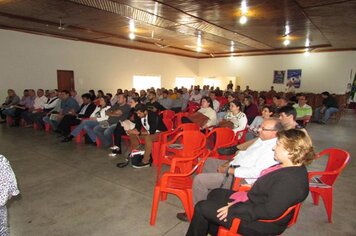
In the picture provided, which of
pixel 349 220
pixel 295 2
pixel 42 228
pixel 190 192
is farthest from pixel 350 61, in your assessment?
pixel 42 228

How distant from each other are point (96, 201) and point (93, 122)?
276 centimetres

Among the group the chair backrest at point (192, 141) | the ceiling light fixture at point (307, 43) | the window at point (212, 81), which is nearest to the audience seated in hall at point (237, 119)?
the chair backrest at point (192, 141)

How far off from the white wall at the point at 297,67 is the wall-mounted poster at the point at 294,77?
191 millimetres

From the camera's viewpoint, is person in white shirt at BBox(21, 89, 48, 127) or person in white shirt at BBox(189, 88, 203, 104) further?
person in white shirt at BBox(189, 88, 203, 104)

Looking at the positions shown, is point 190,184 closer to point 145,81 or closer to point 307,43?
point 307,43

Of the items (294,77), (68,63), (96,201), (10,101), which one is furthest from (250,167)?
(294,77)

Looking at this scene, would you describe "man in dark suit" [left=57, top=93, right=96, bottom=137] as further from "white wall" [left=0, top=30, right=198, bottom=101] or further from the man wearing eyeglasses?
the man wearing eyeglasses

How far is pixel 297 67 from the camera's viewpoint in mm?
13156

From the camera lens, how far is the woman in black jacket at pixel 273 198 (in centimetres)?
147

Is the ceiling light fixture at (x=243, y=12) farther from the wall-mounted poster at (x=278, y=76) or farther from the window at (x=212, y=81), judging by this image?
the window at (x=212, y=81)

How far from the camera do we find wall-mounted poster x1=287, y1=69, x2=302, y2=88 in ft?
43.1

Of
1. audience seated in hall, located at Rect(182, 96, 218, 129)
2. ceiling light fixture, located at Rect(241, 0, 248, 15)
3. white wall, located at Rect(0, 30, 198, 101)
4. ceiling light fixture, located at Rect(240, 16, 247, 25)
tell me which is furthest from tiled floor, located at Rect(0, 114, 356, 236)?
white wall, located at Rect(0, 30, 198, 101)

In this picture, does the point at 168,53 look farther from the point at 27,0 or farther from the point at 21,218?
the point at 21,218

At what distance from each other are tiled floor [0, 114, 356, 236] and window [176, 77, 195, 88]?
11094 mm
